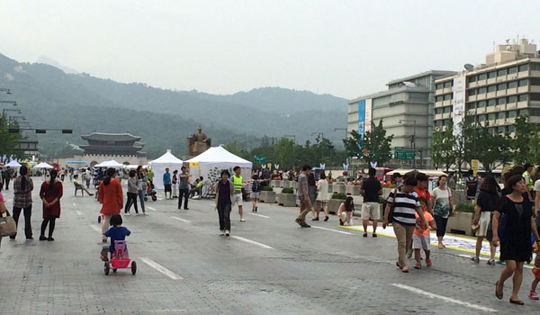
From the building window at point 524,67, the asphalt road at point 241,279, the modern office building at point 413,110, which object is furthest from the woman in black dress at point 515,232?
the modern office building at point 413,110

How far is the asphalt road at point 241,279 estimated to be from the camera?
8906 millimetres

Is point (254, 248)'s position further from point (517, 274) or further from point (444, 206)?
point (517, 274)

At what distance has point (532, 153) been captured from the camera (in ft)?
265

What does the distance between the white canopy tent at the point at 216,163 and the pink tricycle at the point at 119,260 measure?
30.2 meters

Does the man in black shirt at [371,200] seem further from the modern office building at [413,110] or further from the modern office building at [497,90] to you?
the modern office building at [413,110]

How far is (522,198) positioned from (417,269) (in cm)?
360

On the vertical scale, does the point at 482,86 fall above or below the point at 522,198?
above

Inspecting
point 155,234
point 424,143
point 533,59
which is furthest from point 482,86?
point 155,234

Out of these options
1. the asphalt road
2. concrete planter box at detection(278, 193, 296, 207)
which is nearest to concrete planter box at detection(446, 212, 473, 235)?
the asphalt road

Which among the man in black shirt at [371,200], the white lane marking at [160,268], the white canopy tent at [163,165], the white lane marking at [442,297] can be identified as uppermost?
the white canopy tent at [163,165]

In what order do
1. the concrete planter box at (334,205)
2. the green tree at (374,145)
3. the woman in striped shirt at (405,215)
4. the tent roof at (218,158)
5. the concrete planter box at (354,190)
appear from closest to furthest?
1. the woman in striped shirt at (405,215)
2. the concrete planter box at (334,205)
3. the tent roof at (218,158)
4. the concrete planter box at (354,190)
5. the green tree at (374,145)

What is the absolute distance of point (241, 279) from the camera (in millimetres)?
11117

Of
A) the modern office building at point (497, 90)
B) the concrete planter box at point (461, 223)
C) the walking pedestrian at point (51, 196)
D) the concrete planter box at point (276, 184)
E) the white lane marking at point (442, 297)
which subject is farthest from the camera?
the modern office building at point (497, 90)

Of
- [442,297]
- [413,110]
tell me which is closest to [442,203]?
[442,297]
